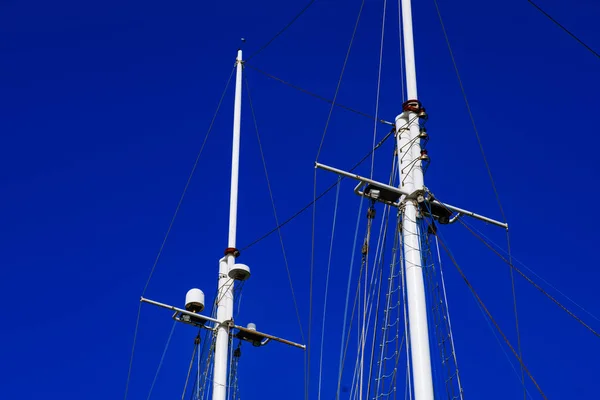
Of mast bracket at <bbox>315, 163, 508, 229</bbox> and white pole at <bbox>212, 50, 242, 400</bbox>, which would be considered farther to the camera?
white pole at <bbox>212, 50, 242, 400</bbox>

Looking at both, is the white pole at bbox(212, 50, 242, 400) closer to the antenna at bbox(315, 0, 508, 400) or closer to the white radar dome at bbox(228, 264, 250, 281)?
the white radar dome at bbox(228, 264, 250, 281)

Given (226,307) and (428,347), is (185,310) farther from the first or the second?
(428,347)

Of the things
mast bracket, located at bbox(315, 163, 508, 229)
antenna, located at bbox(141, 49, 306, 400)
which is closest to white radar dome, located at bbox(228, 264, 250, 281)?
antenna, located at bbox(141, 49, 306, 400)

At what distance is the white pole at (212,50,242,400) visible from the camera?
3172 cm

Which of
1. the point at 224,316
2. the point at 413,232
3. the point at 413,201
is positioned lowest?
the point at 413,232

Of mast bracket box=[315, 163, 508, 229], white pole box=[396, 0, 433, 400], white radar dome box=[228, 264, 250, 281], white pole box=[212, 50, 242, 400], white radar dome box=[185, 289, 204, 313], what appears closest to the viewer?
white pole box=[396, 0, 433, 400]

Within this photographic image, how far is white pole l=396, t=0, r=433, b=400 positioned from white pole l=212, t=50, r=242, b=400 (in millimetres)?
10895

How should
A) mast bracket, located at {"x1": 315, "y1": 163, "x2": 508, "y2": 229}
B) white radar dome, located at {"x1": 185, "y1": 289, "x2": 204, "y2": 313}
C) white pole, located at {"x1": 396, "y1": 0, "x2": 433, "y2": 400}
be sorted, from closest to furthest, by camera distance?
white pole, located at {"x1": 396, "y1": 0, "x2": 433, "y2": 400}
mast bracket, located at {"x1": 315, "y1": 163, "x2": 508, "y2": 229}
white radar dome, located at {"x1": 185, "y1": 289, "x2": 204, "y2": 313}

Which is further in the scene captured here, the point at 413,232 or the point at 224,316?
the point at 224,316

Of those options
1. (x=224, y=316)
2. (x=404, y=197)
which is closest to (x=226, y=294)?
(x=224, y=316)

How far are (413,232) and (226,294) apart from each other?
40.5 feet

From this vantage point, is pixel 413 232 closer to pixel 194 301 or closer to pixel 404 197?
pixel 404 197

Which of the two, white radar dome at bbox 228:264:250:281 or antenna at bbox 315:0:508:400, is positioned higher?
white radar dome at bbox 228:264:250:281

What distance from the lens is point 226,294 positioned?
3384 centimetres
